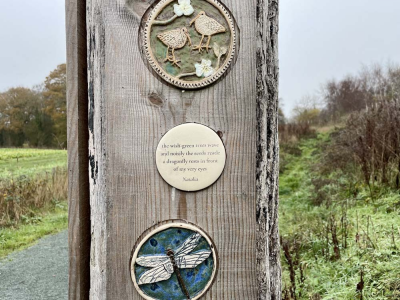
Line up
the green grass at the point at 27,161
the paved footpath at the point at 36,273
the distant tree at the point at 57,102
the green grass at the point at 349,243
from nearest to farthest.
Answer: the green grass at the point at 349,243, the paved footpath at the point at 36,273, the green grass at the point at 27,161, the distant tree at the point at 57,102

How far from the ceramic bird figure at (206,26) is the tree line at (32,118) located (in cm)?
407

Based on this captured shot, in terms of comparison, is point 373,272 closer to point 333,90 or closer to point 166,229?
point 166,229

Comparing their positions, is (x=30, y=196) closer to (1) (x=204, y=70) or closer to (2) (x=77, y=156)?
(2) (x=77, y=156)

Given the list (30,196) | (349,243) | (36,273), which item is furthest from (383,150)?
(30,196)

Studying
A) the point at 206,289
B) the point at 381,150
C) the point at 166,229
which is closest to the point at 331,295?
the point at 206,289

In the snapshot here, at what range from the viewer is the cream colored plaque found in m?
1.45

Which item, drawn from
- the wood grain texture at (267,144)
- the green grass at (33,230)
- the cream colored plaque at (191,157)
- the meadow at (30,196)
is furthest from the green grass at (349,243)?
the meadow at (30,196)

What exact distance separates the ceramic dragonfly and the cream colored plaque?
256 millimetres

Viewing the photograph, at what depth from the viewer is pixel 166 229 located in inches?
57.3

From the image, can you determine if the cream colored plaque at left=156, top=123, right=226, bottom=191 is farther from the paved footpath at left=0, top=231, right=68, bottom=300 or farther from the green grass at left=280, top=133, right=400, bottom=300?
the paved footpath at left=0, top=231, right=68, bottom=300

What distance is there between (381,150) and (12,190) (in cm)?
629

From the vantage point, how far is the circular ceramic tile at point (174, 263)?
1442 mm

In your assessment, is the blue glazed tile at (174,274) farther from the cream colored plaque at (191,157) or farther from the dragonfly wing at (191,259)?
the cream colored plaque at (191,157)

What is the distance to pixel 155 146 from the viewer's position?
1.46 meters
